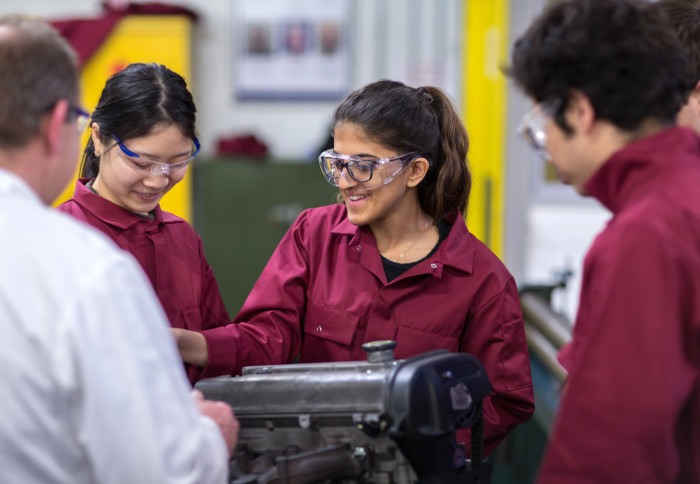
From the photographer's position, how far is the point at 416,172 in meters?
1.84

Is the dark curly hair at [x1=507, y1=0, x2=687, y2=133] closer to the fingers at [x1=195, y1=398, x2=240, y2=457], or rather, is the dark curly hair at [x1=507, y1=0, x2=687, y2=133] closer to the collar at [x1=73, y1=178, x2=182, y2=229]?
the fingers at [x1=195, y1=398, x2=240, y2=457]

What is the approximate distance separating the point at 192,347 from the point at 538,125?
2.92ft

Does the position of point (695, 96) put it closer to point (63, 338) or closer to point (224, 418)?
point (224, 418)

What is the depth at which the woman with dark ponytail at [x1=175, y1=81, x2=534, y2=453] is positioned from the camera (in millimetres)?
1746

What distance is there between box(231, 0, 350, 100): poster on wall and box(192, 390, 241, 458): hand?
3903 millimetres

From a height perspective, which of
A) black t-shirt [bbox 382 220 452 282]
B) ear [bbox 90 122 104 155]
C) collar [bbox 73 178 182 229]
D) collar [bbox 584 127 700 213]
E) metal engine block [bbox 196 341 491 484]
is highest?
collar [bbox 584 127 700 213]

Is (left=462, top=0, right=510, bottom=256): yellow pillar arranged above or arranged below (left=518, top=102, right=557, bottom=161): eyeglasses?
below

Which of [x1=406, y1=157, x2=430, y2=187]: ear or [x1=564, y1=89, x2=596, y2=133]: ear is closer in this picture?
[x1=564, y1=89, x2=596, y2=133]: ear

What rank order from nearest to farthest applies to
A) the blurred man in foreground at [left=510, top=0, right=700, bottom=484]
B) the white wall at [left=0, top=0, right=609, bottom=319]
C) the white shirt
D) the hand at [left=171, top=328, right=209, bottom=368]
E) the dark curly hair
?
the white shirt < the blurred man in foreground at [left=510, top=0, right=700, bottom=484] < the dark curly hair < the hand at [left=171, top=328, right=209, bottom=368] < the white wall at [left=0, top=0, right=609, bottom=319]

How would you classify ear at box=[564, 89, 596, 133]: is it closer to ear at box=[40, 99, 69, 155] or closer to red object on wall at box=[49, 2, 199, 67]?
ear at box=[40, 99, 69, 155]

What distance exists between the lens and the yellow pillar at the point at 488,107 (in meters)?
4.43

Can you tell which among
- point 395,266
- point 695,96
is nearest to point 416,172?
point 395,266

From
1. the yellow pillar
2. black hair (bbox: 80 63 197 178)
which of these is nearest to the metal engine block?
black hair (bbox: 80 63 197 178)

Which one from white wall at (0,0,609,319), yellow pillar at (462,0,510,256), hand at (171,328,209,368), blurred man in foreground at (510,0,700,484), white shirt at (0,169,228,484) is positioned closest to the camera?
white shirt at (0,169,228,484)
